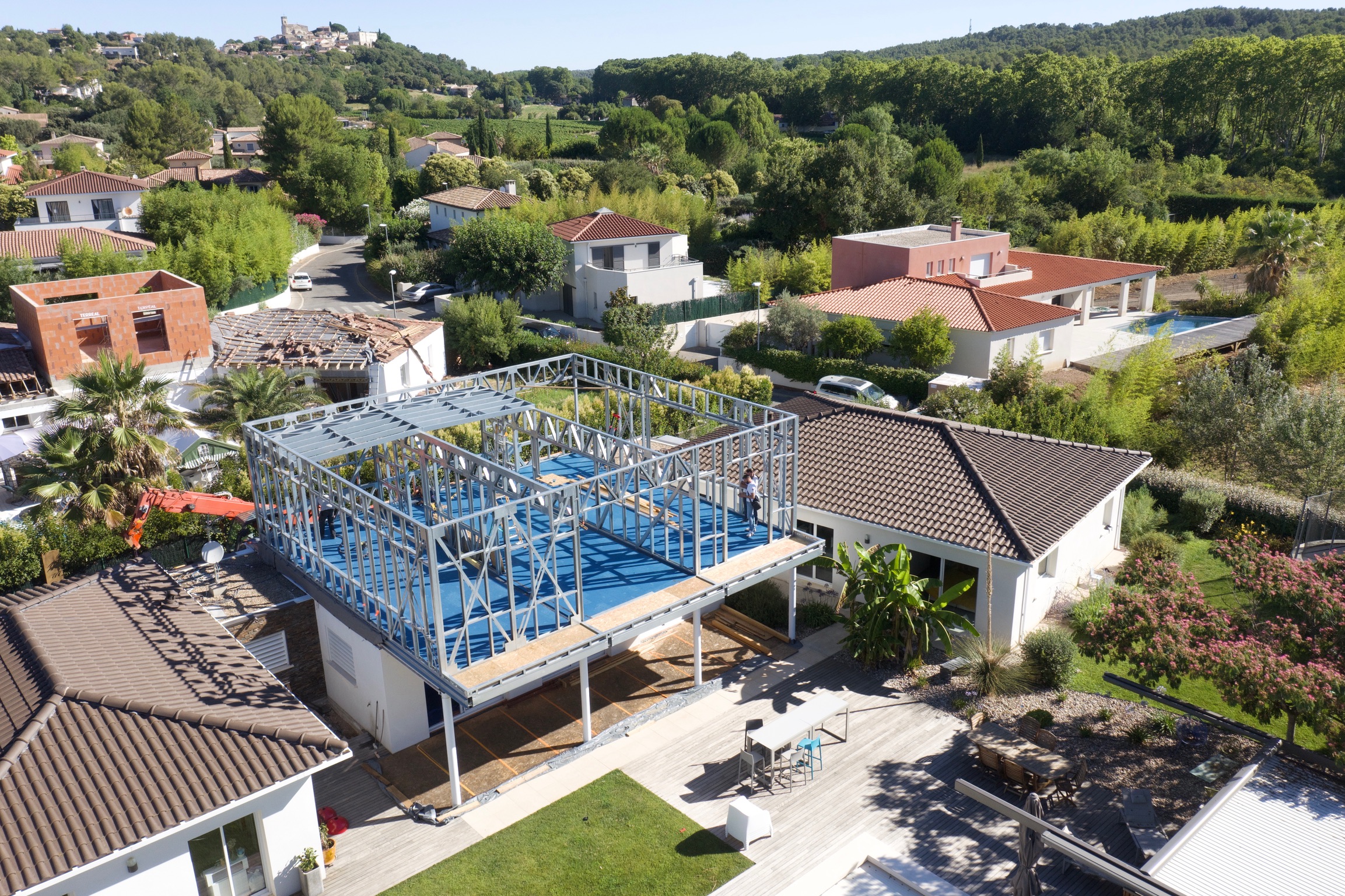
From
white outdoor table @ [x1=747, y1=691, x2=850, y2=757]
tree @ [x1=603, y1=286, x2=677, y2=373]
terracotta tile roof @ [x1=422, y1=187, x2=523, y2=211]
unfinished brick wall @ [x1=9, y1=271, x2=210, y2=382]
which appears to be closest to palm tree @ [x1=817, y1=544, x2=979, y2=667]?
white outdoor table @ [x1=747, y1=691, x2=850, y2=757]

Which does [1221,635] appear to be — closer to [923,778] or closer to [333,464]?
[923,778]

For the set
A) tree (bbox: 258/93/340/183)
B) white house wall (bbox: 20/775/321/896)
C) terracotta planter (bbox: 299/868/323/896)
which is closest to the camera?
white house wall (bbox: 20/775/321/896)

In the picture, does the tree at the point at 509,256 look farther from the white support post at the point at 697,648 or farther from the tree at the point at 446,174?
the white support post at the point at 697,648

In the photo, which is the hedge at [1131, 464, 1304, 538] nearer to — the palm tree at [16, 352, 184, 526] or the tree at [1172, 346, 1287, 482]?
the tree at [1172, 346, 1287, 482]

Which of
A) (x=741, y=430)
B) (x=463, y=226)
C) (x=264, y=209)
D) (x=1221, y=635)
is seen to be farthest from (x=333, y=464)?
(x=264, y=209)

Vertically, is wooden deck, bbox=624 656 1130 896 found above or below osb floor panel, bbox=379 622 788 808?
below

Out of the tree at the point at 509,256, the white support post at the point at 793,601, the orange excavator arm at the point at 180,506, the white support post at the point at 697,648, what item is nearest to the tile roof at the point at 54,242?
the tree at the point at 509,256
